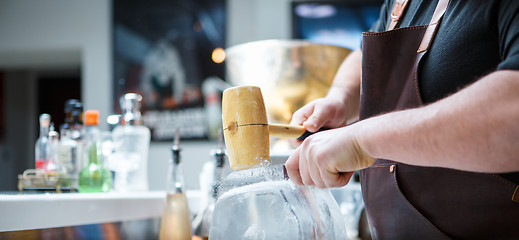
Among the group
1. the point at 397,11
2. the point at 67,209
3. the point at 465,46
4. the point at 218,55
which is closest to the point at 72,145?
the point at 67,209

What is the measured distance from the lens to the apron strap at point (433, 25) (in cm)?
83

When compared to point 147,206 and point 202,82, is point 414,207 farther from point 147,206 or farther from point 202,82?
point 202,82

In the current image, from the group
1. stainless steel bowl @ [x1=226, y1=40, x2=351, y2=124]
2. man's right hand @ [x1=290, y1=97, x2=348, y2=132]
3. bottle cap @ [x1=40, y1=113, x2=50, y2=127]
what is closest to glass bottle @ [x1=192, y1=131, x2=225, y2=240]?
stainless steel bowl @ [x1=226, y1=40, x2=351, y2=124]

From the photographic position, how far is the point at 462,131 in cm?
63

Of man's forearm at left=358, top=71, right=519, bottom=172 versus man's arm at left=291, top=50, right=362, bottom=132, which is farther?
man's arm at left=291, top=50, right=362, bottom=132

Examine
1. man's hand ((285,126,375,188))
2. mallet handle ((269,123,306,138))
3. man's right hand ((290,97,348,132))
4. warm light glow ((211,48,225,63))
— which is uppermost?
warm light glow ((211,48,225,63))

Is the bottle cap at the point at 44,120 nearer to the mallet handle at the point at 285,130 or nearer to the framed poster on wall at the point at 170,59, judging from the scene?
the mallet handle at the point at 285,130

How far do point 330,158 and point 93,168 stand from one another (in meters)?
0.95

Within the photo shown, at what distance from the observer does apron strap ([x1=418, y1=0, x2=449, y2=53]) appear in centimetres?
83

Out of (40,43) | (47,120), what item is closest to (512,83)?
(47,120)

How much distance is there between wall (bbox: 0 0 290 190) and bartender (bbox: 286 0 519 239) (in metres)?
2.78

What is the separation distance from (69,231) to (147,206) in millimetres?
224

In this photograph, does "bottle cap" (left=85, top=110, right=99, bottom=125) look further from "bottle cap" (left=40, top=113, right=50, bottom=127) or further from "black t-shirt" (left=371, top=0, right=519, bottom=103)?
"black t-shirt" (left=371, top=0, right=519, bottom=103)

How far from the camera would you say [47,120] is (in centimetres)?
159
